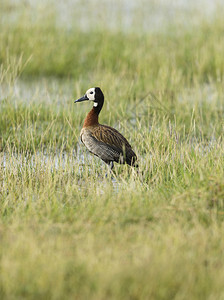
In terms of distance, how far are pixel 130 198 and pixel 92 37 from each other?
794 centimetres

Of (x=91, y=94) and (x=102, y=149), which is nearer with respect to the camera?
(x=102, y=149)

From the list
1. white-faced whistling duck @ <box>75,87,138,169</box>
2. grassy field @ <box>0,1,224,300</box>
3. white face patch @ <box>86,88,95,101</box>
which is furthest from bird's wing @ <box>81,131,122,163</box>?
white face patch @ <box>86,88,95,101</box>

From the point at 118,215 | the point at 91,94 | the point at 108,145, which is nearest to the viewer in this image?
the point at 118,215

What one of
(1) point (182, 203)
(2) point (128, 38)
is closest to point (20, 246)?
(1) point (182, 203)

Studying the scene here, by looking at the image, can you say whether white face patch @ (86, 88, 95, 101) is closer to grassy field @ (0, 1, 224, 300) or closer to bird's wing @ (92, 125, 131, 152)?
bird's wing @ (92, 125, 131, 152)

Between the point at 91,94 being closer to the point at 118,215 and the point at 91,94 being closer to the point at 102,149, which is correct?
the point at 102,149

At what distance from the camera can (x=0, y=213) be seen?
17.5ft

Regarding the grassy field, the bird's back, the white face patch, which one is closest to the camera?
the grassy field

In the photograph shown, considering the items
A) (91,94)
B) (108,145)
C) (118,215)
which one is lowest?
(118,215)

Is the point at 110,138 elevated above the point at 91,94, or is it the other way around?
the point at 91,94

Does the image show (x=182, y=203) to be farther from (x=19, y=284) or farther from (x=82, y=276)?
(x=19, y=284)

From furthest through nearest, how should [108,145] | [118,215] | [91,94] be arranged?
[91,94] < [108,145] < [118,215]

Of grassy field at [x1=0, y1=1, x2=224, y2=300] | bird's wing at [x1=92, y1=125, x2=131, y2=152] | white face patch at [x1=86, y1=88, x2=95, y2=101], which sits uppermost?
white face patch at [x1=86, y1=88, x2=95, y2=101]

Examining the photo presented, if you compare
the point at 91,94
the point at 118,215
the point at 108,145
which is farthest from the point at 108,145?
the point at 118,215
